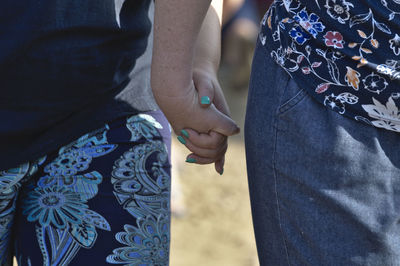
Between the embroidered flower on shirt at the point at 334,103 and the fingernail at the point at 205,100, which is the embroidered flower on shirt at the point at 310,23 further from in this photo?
the fingernail at the point at 205,100

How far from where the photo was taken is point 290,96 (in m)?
1.16

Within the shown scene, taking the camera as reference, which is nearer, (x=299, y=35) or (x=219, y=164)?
(x=299, y=35)

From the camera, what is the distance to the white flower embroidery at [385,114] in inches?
42.7

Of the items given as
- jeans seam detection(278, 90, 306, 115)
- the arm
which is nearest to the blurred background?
the arm

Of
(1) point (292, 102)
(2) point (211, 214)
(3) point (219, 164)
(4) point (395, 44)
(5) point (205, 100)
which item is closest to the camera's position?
(4) point (395, 44)

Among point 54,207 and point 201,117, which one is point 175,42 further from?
point 54,207

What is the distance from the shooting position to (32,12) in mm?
1287

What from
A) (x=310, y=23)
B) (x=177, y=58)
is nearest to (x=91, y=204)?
(x=177, y=58)

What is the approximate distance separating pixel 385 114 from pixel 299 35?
8.3 inches

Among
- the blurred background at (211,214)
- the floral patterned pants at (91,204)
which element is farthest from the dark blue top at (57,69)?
the blurred background at (211,214)

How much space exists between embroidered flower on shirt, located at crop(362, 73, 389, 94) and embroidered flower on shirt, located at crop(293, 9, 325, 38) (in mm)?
120

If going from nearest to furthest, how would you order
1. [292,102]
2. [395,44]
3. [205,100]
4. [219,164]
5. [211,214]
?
[395,44]
[292,102]
[205,100]
[219,164]
[211,214]

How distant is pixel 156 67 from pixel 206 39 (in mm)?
250

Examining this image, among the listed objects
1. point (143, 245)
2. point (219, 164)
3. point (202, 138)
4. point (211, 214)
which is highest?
point (202, 138)
